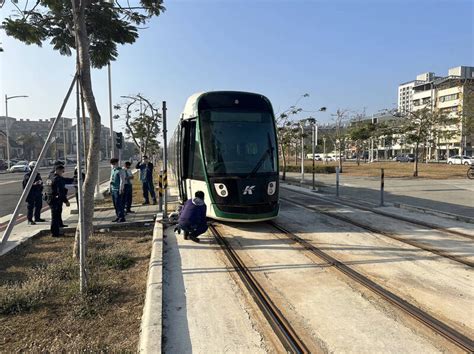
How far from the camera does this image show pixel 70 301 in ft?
15.3

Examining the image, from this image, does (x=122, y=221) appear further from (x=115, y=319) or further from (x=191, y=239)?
(x=115, y=319)

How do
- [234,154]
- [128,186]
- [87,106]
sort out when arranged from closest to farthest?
[87,106]
[234,154]
[128,186]

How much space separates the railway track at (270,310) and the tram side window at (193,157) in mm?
2624

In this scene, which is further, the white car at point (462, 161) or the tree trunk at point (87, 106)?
Result: the white car at point (462, 161)

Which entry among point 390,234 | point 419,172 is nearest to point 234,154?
point 390,234

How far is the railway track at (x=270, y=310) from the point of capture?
3678mm

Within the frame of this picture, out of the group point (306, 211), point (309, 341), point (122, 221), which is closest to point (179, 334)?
point (309, 341)

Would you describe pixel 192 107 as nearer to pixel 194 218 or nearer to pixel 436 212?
pixel 194 218

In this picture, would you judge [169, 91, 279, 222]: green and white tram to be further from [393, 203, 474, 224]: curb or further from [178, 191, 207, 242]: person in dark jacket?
[393, 203, 474, 224]: curb

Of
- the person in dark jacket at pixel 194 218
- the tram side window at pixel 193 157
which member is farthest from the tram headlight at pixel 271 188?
the person in dark jacket at pixel 194 218

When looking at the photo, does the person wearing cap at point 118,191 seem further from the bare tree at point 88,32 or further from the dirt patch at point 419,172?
the dirt patch at point 419,172

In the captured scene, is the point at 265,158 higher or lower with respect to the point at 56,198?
higher

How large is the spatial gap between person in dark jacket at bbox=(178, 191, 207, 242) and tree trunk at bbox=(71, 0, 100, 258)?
1886mm

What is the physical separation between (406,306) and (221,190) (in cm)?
482
